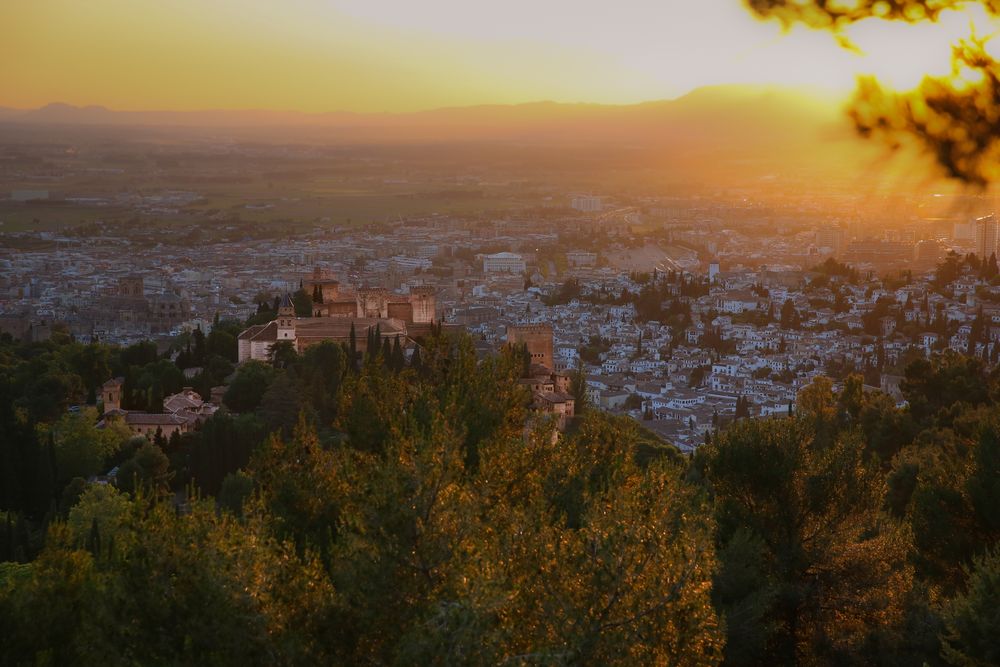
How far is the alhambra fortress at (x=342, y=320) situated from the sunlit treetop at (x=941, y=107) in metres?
20.0

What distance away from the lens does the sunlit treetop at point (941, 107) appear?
4246 mm

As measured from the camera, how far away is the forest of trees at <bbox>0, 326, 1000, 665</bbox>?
5.39 metres

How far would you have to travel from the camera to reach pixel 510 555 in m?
5.74

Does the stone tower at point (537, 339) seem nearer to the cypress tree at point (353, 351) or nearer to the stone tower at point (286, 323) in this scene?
the cypress tree at point (353, 351)

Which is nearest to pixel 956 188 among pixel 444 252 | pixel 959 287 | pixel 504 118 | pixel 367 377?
pixel 367 377

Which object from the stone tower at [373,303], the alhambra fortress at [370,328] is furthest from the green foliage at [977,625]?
the stone tower at [373,303]

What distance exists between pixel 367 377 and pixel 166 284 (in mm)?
42191

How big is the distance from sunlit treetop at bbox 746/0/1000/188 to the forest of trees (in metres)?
2.11

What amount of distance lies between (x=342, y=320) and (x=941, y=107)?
22584 mm

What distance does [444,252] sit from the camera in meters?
66.7

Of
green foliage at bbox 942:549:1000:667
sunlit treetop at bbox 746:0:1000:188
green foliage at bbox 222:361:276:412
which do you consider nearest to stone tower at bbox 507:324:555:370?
green foliage at bbox 222:361:276:412

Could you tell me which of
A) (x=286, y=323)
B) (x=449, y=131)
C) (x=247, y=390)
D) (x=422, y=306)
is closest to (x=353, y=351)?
(x=247, y=390)

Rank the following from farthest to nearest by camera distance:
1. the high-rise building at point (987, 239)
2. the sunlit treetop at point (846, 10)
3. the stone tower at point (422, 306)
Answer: the high-rise building at point (987, 239) < the stone tower at point (422, 306) < the sunlit treetop at point (846, 10)

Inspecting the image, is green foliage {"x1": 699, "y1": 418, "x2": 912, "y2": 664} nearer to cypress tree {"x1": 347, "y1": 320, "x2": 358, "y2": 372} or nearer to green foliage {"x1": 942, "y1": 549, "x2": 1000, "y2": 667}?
green foliage {"x1": 942, "y1": 549, "x2": 1000, "y2": 667}
